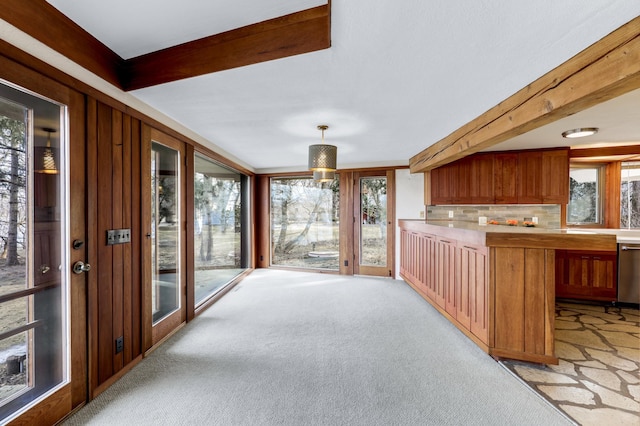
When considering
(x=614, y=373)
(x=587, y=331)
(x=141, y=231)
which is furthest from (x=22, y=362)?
(x=587, y=331)

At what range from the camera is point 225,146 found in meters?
3.70

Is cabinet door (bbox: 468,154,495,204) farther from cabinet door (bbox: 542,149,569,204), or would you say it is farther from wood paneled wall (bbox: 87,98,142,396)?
wood paneled wall (bbox: 87,98,142,396)

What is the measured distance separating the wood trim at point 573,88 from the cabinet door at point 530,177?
6.20ft

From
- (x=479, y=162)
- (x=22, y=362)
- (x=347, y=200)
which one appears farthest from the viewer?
(x=347, y=200)

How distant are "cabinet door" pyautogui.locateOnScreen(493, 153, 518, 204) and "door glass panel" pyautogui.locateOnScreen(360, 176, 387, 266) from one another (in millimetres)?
1754

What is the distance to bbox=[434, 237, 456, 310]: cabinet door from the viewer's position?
2805 millimetres

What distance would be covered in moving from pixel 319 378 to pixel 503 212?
3.95 m

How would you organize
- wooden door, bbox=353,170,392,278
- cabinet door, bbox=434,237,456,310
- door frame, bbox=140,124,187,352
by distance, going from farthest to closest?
wooden door, bbox=353,170,392,278, cabinet door, bbox=434,237,456,310, door frame, bbox=140,124,187,352

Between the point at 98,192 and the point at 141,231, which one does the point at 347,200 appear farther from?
the point at 98,192

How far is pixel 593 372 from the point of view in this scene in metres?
1.97

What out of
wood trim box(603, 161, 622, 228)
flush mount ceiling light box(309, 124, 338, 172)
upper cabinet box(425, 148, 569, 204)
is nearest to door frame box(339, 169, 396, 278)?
upper cabinet box(425, 148, 569, 204)

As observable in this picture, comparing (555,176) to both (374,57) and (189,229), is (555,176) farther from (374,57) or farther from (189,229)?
(189,229)

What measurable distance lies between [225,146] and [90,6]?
2.38 meters

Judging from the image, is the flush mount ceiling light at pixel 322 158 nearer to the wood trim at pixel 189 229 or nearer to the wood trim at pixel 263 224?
the wood trim at pixel 189 229
